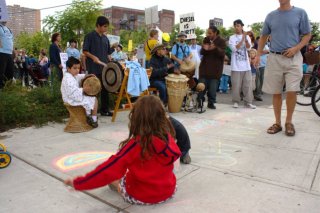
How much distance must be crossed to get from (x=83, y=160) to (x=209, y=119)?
280 centimetres

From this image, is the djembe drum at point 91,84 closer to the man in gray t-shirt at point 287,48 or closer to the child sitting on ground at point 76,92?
the child sitting on ground at point 76,92

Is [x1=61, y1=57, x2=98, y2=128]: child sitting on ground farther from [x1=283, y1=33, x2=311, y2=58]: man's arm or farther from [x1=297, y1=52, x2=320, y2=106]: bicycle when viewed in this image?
[x1=297, y1=52, x2=320, y2=106]: bicycle

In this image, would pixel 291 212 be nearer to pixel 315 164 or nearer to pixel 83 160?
pixel 315 164

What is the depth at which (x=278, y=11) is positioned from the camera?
15.1ft

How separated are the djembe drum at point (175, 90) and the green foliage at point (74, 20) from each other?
12.7 meters

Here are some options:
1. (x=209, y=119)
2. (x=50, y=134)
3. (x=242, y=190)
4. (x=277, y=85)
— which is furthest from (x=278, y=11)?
(x=50, y=134)

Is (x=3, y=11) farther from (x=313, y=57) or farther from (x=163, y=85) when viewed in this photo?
(x=313, y=57)

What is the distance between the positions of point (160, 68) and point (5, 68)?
3119mm

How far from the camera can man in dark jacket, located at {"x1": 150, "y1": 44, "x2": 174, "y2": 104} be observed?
629cm

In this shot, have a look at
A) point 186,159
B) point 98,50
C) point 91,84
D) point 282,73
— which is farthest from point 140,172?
point 98,50

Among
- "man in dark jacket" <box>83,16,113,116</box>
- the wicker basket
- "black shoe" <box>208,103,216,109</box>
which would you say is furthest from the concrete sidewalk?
the wicker basket

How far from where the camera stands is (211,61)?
6.70m

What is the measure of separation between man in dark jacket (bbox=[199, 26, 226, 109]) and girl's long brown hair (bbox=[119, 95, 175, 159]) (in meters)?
4.18

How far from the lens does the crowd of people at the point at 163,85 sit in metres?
2.28
